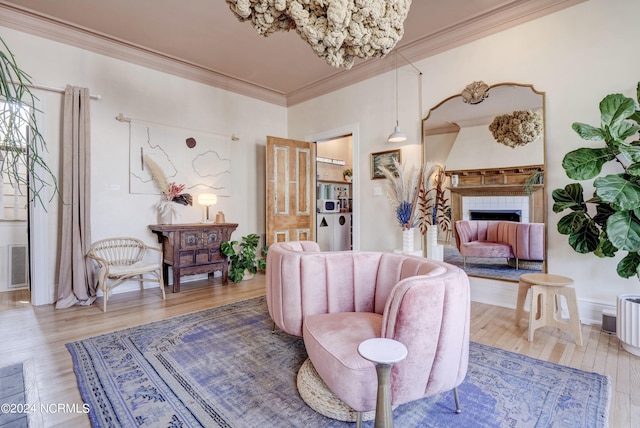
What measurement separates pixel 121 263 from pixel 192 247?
2.78 feet

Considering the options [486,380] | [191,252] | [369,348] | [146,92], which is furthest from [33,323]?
[486,380]

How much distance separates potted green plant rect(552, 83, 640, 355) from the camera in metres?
2.01

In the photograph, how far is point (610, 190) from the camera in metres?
2.02

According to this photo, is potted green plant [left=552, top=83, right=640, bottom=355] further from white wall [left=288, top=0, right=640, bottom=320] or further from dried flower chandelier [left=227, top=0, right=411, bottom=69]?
dried flower chandelier [left=227, top=0, right=411, bottom=69]

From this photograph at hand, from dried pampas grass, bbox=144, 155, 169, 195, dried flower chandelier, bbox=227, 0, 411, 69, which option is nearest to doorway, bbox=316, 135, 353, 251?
dried pampas grass, bbox=144, 155, 169, 195

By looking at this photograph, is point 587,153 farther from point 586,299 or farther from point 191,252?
point 191,252

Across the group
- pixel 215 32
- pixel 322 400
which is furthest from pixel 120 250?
pixel 322 400

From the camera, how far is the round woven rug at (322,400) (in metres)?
1.64

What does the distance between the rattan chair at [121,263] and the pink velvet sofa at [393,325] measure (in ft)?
7.16

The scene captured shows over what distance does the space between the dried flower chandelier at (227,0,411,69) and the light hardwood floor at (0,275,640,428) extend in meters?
2.39

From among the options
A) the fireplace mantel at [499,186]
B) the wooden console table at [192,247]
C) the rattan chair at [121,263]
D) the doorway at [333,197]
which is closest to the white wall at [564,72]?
the fireplace mantel at [499,186]

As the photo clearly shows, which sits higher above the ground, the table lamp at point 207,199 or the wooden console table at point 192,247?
the table lamp at point 207,199

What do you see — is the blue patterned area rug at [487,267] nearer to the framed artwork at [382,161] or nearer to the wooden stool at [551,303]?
the wooden stool at [551,303]

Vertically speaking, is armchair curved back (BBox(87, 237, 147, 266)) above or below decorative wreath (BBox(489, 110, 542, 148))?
below
